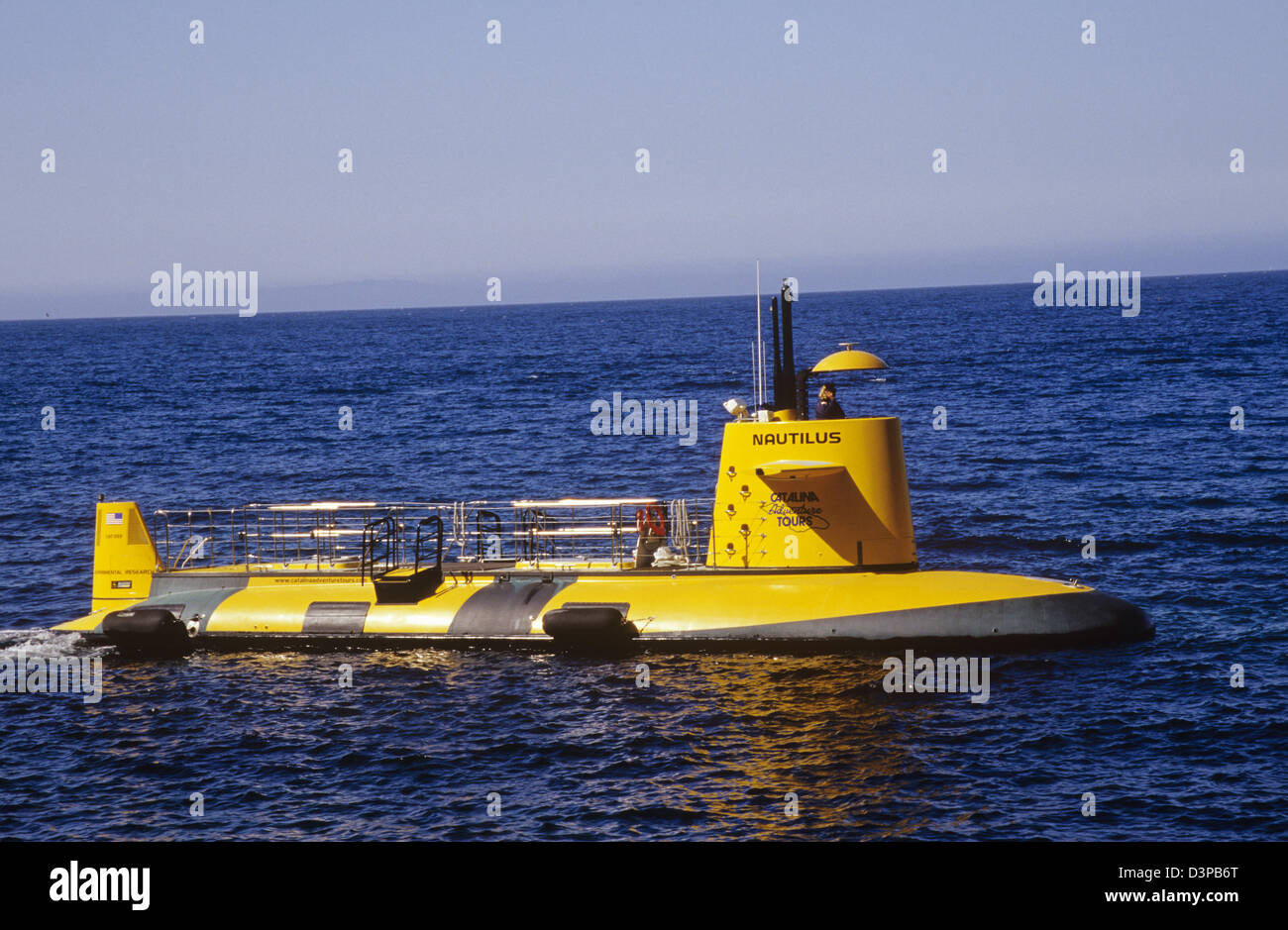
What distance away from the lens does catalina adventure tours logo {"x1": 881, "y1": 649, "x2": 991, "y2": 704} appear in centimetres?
2223

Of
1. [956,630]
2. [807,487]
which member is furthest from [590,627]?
[956,630]

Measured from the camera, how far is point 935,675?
22719 millimetres

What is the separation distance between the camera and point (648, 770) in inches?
755

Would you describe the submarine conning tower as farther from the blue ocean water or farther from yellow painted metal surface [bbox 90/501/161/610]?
yellow painted metal surface [bbox 90/501/161/610]

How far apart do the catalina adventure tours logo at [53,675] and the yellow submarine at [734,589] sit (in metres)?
0.89

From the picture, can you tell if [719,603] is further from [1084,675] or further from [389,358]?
[389,358]

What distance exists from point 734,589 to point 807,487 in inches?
102

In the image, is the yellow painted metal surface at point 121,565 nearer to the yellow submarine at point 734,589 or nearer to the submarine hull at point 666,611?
the yellow submarine at point 734,589

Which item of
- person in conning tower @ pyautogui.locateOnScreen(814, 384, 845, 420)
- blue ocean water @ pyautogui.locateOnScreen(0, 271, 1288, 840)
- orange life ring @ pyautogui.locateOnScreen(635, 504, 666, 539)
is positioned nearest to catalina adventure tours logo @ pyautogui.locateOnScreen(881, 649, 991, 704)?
blue ocean water @ pyautogui.locateOnScreen(0, 271, 1288, 840)

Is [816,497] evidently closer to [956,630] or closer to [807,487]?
[807,487]
